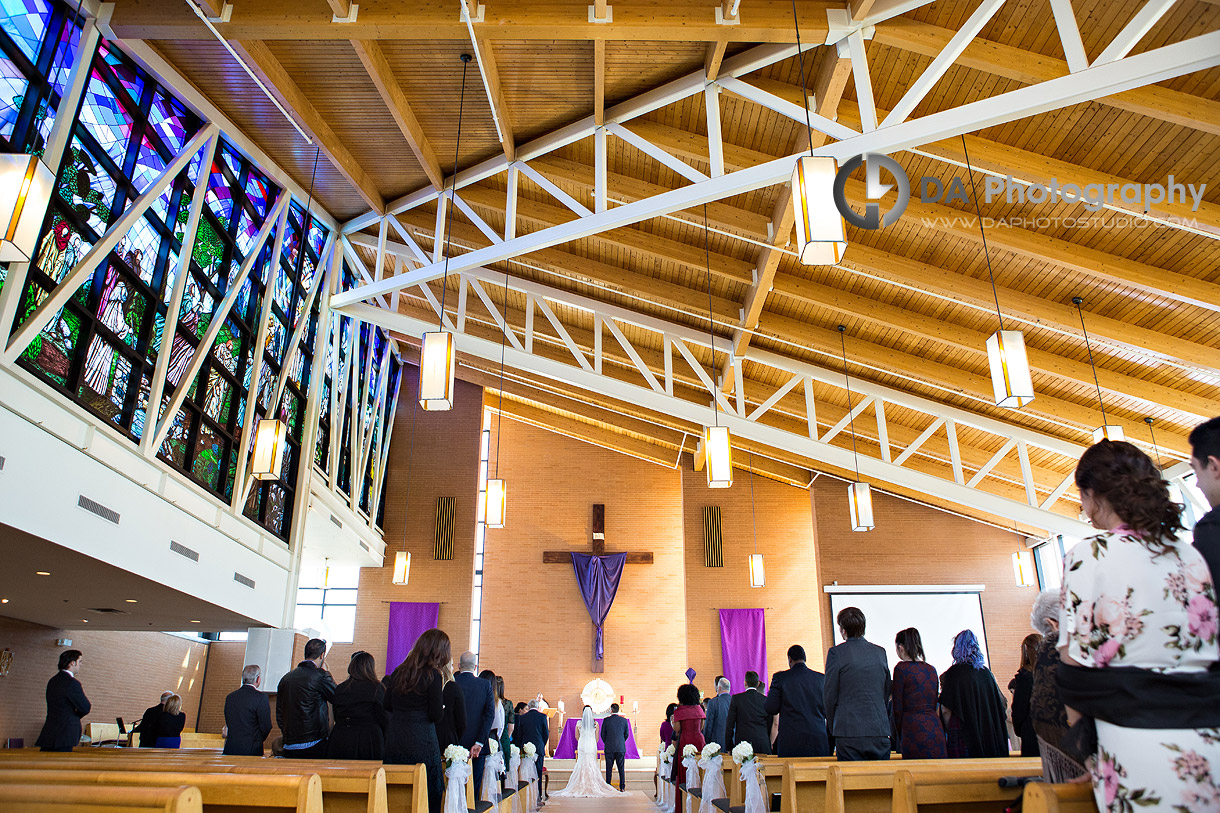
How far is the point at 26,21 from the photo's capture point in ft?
18.6

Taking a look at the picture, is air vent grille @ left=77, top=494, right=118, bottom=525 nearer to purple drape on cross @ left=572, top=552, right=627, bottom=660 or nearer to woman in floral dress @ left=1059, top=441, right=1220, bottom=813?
woman in floral dress @ left=1059, top=441, right=1220, bottom=813

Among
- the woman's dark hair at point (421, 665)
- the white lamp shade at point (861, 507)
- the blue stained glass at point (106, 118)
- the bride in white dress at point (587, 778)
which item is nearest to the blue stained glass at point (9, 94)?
the blue stained glass at point (106, 118)

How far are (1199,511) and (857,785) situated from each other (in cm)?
889

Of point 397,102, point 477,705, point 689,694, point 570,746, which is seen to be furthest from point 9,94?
point 570,746

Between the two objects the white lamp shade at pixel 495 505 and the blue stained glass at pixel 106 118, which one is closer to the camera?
the blue stained glass at pixel 106 118

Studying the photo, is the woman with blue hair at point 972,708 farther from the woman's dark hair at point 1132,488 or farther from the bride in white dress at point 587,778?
the bride in white dress at point 587,778

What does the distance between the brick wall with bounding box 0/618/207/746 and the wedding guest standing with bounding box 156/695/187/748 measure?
327 cm

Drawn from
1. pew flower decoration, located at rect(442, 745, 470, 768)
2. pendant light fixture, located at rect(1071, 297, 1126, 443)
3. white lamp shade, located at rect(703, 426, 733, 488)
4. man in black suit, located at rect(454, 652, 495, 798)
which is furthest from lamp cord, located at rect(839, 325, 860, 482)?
pew flower decoration, located at rect(442, 745, 470, 768)

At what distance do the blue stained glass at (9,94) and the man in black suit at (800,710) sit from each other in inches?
255

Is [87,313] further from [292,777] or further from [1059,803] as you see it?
[1059,803]

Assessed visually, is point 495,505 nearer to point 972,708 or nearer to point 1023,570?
point 972,708

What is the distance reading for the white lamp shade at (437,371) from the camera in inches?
224

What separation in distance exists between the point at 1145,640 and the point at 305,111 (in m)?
8.12

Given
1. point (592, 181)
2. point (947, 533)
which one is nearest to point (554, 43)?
point (592, 181)
